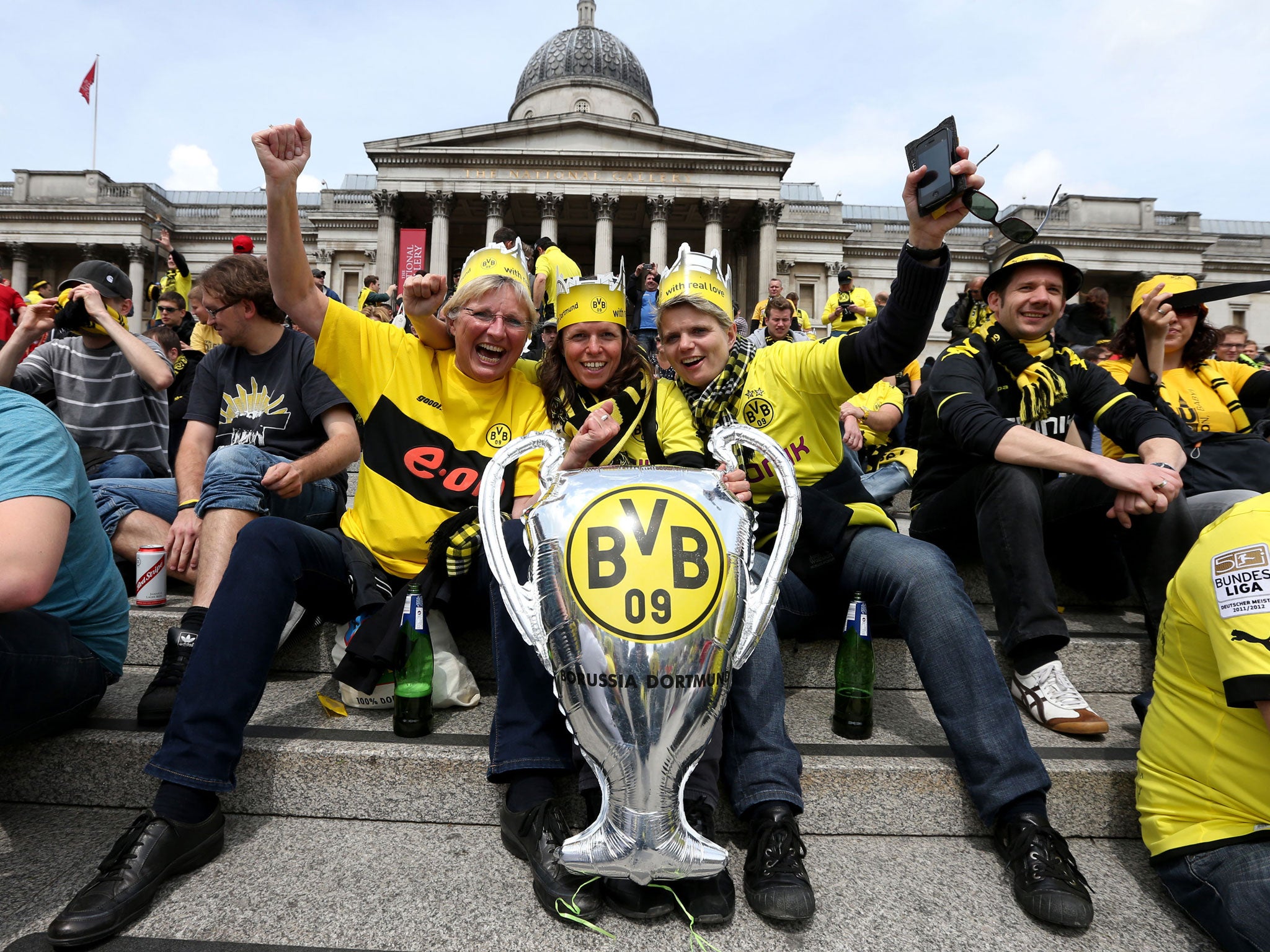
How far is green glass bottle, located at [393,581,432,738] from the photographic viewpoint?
8.08 feet

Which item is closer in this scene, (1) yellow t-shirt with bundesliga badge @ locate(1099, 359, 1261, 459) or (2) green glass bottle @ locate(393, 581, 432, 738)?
(2) green glass bottle @ locate(393, 581, 432, 738)

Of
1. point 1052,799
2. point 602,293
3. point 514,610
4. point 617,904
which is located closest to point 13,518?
point 514,610

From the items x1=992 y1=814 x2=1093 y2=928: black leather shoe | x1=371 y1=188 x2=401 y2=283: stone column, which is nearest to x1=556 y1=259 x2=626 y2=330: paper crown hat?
x1=992 y1=814 x2=1093 y2=928: black leather shoe

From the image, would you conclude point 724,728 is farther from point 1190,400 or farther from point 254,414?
point 1190,400

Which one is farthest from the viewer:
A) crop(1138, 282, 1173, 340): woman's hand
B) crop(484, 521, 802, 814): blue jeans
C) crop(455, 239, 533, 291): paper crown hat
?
crop(1138, 282, 1173, 340): woman's hand

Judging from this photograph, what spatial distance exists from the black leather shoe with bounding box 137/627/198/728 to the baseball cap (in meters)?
2.49

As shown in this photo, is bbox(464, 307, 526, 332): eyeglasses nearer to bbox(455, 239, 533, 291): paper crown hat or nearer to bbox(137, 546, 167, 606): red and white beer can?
bbox(455, 239, 533, 291): paper crown hat

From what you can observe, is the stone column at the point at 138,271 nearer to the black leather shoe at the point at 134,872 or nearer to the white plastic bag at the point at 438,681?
the white plastic bag at the point at 438,681

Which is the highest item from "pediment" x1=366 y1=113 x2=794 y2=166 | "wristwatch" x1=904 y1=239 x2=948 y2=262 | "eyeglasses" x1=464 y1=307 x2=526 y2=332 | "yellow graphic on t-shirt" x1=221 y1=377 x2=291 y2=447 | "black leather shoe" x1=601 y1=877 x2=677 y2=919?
"pediment" x1=366 y1=113 x2=794 y2=166

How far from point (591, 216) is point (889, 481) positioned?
3532 cm

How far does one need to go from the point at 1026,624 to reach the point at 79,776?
3330 millimetres

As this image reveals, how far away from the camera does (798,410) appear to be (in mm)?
2947

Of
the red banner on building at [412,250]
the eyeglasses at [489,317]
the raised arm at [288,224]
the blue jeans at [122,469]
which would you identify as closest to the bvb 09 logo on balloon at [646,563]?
the eyeglasses at [489,317]

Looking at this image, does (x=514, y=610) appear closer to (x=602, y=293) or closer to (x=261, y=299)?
(x=602, y=293)
